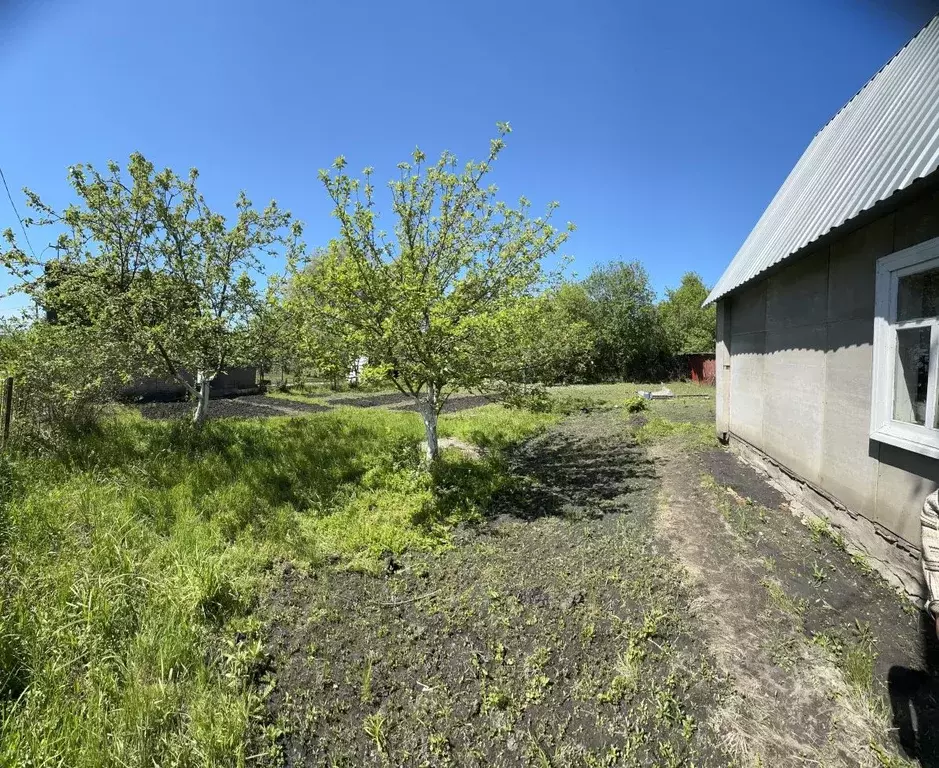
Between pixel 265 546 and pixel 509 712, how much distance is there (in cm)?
292

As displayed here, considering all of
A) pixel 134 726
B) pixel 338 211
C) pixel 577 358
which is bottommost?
pixel 134 726

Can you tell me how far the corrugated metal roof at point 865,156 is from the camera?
124 inches

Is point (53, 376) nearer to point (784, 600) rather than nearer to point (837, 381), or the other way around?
point (784, 600)

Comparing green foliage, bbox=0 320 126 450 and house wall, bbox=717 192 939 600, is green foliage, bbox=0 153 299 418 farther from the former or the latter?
house wall, bbox=717 192 939 600

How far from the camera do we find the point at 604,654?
301 cm

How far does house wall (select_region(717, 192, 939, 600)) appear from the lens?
3.43 m

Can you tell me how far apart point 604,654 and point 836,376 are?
360cm

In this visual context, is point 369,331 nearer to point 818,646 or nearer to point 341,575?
point 341,575

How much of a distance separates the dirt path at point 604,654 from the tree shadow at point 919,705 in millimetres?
16

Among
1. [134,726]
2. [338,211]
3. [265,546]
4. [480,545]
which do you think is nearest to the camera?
[134,726]

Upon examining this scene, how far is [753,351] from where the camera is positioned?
7020mm

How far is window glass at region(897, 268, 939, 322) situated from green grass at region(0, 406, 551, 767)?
4571 millimetres

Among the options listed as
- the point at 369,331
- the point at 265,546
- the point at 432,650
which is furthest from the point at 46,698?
the point at 369,331

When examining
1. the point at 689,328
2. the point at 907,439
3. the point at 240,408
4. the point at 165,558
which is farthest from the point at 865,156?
the point at 689,328
